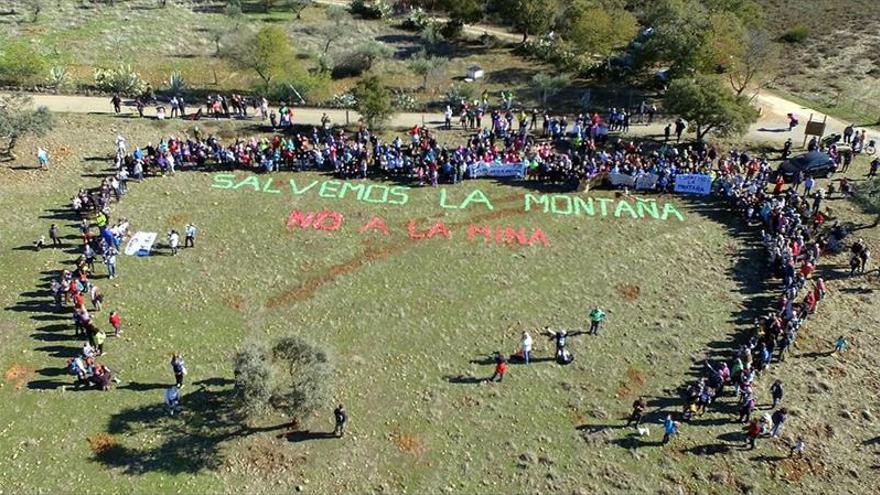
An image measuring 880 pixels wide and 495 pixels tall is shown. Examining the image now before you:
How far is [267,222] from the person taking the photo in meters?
38.5

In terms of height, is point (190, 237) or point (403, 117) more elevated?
point (403, 117)

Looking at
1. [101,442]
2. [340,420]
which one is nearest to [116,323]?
[101,442]

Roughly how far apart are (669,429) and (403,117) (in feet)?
110

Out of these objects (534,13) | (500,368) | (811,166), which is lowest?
(500,368)

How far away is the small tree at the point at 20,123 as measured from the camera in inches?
1626

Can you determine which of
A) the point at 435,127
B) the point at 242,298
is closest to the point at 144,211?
the point at 242,298

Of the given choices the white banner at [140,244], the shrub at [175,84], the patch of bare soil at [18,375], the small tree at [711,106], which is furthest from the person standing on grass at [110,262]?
the small tree at [711,106]

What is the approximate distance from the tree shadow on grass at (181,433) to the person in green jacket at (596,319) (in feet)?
45.8

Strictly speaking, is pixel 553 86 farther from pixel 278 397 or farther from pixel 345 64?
pixel 278 397

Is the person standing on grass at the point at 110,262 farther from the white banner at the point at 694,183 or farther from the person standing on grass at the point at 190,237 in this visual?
the white banner at the point at 694,183

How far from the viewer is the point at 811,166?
44531 millimetres

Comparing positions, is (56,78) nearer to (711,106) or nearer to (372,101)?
(372,101)

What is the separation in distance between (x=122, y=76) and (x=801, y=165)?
47453 mm

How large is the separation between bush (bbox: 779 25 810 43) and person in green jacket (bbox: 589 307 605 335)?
180 feet
